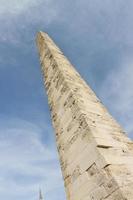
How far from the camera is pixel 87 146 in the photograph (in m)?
3.95

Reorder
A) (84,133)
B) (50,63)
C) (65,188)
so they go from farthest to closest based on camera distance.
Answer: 1. (50,63)
2. (65,188)
3. (84,133)

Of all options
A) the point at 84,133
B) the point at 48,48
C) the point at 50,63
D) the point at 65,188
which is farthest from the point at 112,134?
the point at 48,48

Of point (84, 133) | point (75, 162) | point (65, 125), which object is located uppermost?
point (65, 125)

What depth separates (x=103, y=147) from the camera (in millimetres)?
3781

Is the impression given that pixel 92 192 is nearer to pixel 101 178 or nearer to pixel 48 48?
pixel 101 178

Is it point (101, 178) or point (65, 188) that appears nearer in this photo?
point (101, 178)

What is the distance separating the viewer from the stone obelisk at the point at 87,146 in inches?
134

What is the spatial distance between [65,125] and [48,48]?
332cm

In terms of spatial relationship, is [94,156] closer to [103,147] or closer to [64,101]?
[103,147]

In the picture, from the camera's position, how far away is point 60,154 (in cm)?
487

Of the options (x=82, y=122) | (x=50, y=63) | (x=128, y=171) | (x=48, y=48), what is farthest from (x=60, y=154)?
(x=48, y=48)

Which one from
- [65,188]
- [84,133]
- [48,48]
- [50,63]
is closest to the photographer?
[84,133]

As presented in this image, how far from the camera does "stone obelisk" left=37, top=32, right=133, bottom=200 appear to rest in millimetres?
3395

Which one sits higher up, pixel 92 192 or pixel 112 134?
pixel 112 134
